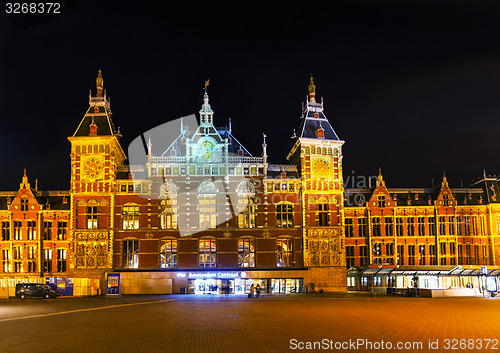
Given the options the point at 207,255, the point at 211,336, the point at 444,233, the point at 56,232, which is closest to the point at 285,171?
the point at 207,255

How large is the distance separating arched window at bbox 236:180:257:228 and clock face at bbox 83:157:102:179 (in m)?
16.6

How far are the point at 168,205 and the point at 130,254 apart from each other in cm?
720

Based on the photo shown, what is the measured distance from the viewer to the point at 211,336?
2236 centimetres

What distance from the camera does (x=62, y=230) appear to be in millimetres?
65750

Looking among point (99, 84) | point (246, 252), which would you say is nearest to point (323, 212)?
point (246, 252)

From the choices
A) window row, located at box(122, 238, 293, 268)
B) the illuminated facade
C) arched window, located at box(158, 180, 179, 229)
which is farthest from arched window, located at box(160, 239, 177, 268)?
arched window, located at box(158, 180, 179, 229)

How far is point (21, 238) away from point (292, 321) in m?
47.5

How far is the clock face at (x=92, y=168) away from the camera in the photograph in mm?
62031

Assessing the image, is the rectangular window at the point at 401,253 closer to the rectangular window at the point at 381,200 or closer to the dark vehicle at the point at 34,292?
the rectangular window at the point at 381,200

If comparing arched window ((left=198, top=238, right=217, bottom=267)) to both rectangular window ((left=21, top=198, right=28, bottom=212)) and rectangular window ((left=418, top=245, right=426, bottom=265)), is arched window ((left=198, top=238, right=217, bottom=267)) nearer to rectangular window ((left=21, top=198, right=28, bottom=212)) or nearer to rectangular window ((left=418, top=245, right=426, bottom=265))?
rectangular window ((left=21, top=198, right=28, bottom=212))

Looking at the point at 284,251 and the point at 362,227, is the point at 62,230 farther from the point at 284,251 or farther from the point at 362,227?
the point at 362,227

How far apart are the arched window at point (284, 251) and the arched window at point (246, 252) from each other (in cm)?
299

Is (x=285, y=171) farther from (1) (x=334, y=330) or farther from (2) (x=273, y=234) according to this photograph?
(1) (x=334, y=330)

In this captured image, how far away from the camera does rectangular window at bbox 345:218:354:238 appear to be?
69000 mm
